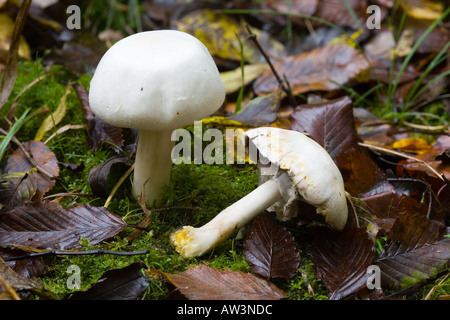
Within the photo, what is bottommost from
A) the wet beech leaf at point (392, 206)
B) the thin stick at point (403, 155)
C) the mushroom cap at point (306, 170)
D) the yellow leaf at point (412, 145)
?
the yellow leaf at point (412, 145)

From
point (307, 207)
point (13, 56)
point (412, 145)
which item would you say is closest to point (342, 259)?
point (307, 207)

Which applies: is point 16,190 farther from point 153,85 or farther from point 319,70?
point 319,70

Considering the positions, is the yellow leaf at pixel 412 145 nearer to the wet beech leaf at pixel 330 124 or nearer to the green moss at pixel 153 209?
the wet beech leaf at pixel 330 124

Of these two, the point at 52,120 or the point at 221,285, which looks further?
the point at 52,120

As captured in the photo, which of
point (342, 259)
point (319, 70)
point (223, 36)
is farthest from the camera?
point (223, 36)

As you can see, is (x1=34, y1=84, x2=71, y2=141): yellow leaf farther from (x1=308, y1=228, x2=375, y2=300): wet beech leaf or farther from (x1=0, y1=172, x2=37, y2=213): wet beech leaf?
(x1=308, y1=228, x2=375, y2=300): wet beech leaf

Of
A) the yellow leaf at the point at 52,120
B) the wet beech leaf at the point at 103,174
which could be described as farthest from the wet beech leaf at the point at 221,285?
the yellow leaf at the point at 52,120
